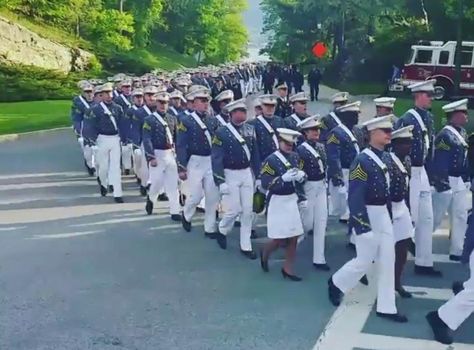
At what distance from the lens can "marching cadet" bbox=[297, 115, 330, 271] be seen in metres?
10.3

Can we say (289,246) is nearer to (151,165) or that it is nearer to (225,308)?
(225,308)

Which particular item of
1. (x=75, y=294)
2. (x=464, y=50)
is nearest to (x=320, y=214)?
(x=75, y=294)

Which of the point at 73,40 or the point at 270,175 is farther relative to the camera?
the point at 73,40

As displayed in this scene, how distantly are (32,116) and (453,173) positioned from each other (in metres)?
22.4

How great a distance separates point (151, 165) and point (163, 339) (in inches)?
230

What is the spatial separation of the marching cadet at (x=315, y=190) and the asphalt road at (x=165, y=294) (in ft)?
1.06

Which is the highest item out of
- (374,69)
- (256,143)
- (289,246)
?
(256,143)

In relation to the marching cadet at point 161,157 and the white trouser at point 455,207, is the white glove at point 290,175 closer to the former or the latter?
the white trouser at point 455,207

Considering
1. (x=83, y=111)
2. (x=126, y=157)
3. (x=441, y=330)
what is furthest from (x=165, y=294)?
(x=83, y=111)

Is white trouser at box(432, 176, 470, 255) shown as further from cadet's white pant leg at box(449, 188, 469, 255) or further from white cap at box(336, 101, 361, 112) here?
Result: white cap at box(336, 101, 361, 112)

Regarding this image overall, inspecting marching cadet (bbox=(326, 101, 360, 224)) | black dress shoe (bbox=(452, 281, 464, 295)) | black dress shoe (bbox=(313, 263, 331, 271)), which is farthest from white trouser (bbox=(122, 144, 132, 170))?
black dress shoe (bbox=(452, 281, 464, 295))

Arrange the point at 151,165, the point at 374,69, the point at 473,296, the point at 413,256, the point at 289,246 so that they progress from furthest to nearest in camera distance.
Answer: the point at 374,69 < the point at 151,165 < the point at 413,256 < the point at 289,246 < the point at 473,296

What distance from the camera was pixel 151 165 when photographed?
13.5m

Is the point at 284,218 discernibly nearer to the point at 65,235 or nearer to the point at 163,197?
the point at 65,235
